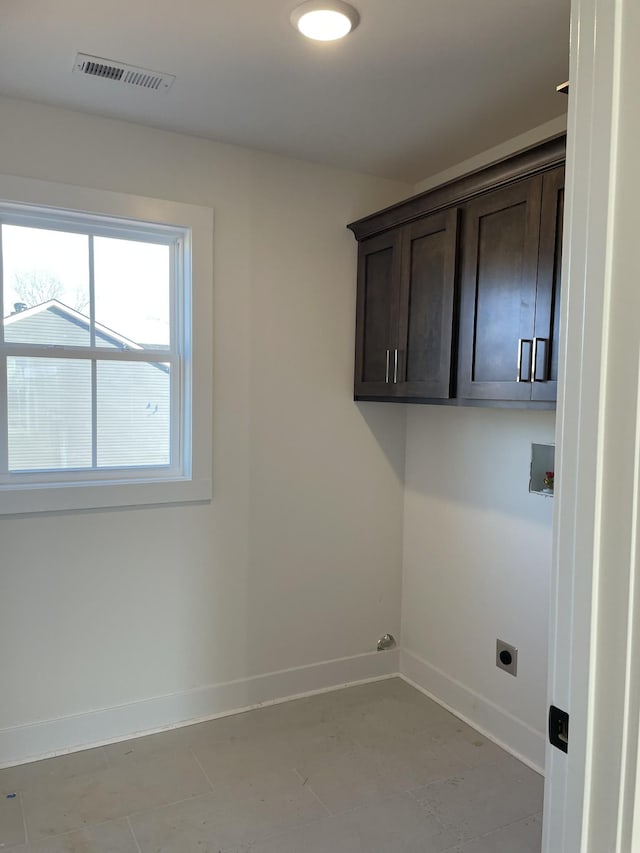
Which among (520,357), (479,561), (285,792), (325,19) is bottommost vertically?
(285,792)

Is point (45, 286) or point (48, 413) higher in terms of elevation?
point (45, 286)

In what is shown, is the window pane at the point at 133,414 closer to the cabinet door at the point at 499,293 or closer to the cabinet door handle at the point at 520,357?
the cabinet door at the point at 499,293

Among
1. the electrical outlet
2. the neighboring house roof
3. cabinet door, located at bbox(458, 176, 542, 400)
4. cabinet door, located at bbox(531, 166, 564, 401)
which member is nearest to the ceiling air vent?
the neighboring house roof

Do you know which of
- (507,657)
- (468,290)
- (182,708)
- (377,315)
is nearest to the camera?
(468,290)

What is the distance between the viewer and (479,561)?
275 cm

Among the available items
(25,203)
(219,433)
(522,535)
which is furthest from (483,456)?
(25,203)

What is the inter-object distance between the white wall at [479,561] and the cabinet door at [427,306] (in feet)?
1.19

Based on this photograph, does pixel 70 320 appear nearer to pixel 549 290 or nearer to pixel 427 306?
pixel 427 306

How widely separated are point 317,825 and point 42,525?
148 cm

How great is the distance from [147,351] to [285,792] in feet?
5.90

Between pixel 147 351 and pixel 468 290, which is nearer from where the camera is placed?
pixel 468 290

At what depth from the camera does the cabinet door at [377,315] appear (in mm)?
2723

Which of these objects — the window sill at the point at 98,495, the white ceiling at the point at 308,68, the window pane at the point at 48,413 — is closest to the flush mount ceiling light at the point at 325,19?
the white ceiling at the point at 308,68

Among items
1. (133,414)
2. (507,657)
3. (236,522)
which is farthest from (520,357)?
(133,414)
